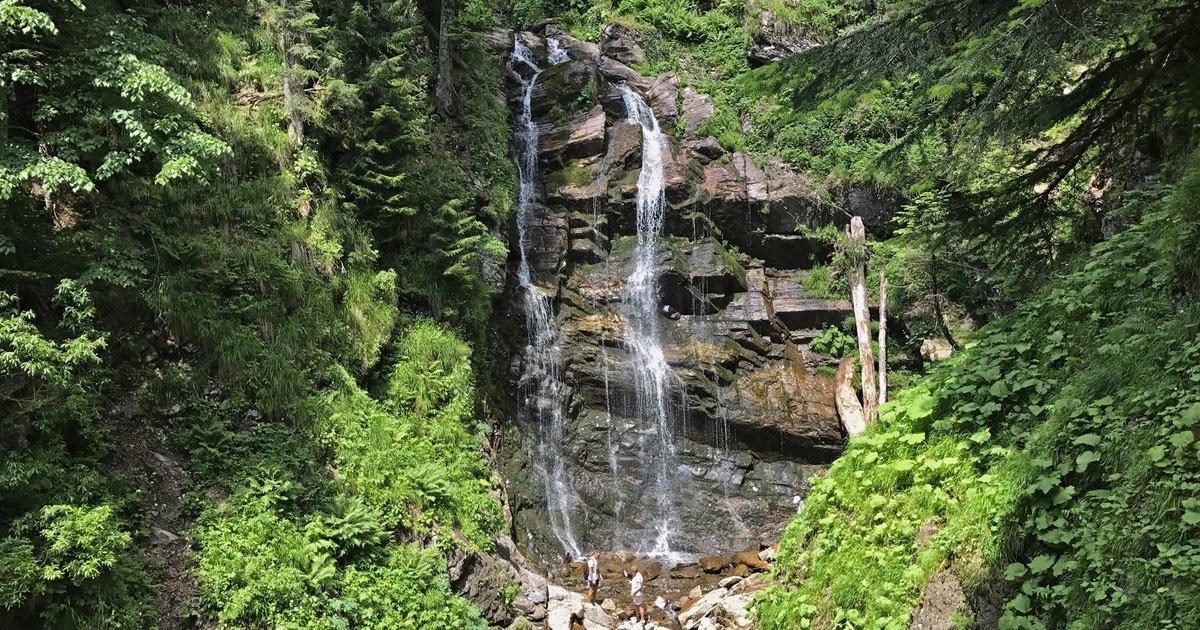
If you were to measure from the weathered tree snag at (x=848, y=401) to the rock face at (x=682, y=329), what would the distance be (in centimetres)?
30

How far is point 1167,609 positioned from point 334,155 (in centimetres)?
1427

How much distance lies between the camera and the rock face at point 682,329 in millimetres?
15891

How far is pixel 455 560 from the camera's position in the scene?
34.4 ft

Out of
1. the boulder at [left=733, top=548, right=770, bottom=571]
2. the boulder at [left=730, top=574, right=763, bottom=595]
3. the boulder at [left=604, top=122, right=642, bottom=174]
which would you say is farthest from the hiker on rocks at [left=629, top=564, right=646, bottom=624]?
the boulder at [left=604, top=122, right=642, bottom=174]

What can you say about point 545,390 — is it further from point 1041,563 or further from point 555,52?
point 555,52

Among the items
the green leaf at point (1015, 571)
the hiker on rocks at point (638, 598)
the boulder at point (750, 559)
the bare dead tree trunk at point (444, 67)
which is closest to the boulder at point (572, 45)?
the bare dead tree trunk at point (444, 67)

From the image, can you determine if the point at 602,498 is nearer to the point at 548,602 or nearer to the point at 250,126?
the point at 548,602

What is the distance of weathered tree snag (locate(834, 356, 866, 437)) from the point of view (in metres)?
16.6

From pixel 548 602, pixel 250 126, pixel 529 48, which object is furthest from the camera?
pixel 529 48

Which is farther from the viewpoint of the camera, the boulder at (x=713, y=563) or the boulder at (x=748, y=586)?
the boulder at (x=713, y=563)

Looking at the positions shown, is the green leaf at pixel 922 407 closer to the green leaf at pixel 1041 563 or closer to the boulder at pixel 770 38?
the green leaf at pixel 1041 563

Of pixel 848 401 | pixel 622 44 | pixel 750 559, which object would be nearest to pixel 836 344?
pixel 848 401

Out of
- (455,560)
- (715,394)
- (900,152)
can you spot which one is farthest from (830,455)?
(900,152)

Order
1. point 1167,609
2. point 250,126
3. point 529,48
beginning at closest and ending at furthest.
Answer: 1. point 1167,609
2. point 250,126
3. point 529,48
